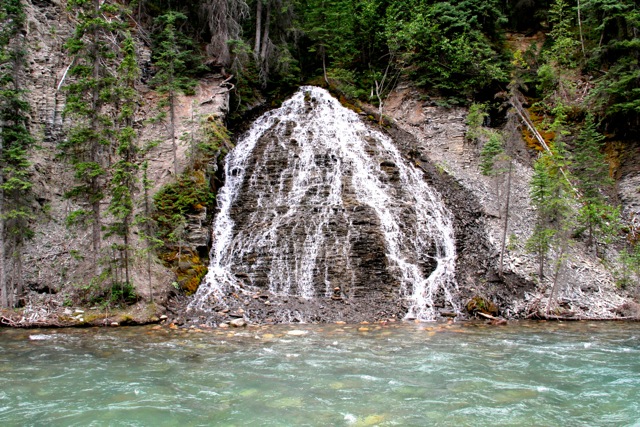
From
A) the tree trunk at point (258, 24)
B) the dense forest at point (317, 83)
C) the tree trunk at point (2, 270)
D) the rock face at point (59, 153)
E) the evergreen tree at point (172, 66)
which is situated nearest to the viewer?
the tree trunk at point (2, 270)

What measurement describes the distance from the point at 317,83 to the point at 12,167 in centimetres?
1817

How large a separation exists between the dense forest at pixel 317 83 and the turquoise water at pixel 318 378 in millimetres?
4228

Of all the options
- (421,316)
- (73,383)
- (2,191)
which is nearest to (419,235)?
(421,316)

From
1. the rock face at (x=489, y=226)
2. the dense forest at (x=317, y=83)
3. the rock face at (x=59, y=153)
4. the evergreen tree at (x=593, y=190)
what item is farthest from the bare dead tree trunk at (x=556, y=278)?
the rock face at (x=59, y=153)

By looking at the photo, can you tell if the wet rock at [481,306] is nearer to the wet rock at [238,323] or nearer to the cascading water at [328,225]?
the cascading water at [328,225]

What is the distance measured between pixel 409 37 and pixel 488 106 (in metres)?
6.07

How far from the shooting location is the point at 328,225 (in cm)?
1529

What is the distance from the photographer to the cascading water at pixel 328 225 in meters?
13.5

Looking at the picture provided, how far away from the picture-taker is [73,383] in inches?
260

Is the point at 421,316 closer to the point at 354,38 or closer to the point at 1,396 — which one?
the point at 1,396

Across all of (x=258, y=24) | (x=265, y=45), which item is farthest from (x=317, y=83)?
(x=258, y=24)

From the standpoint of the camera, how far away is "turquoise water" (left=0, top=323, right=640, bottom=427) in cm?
541

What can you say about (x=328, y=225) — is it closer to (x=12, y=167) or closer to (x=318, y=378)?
(x=318, y=378)

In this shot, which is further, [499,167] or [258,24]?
[258,24]
